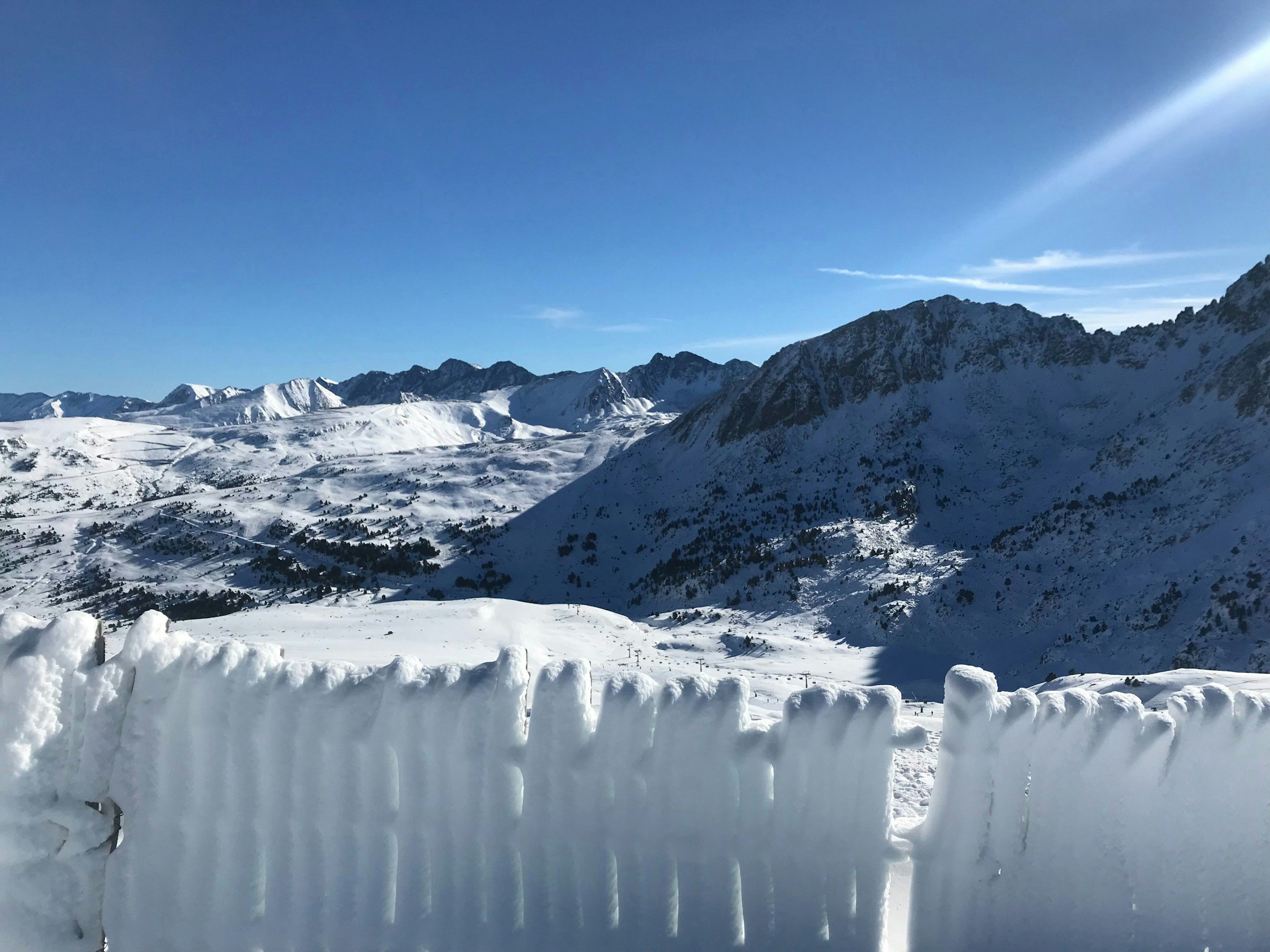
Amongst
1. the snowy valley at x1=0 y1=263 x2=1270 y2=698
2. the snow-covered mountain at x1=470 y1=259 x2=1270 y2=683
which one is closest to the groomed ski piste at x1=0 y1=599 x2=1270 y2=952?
the snowy valley at x1=0 y1=263 x2=1270 y2=698

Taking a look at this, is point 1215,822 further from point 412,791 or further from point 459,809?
point 412,791

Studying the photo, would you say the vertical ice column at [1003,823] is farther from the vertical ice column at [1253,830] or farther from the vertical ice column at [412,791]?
the vertical ice column at [412,791]

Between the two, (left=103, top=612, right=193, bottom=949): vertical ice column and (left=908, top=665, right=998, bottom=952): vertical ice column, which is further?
(left=908, top=665, right=998, bottom=952): vertical ice column

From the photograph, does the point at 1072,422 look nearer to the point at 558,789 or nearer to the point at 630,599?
the point at 630,599

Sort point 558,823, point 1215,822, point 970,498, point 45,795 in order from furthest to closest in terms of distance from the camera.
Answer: point 970,498
point 1215,822
point 558,823
point 45,795

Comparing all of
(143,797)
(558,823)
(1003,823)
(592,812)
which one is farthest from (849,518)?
(143,797)

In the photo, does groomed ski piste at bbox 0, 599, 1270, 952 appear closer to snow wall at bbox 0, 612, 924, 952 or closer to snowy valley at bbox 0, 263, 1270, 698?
snow wall at bbox 0, 612, 924, 952
